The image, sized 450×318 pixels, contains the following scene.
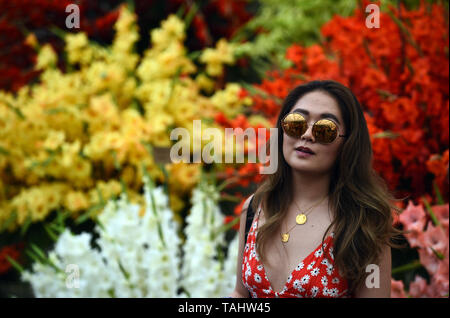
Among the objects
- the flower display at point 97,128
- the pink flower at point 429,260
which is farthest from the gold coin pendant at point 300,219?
the flower display at point 97,128

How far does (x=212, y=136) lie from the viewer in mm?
2604

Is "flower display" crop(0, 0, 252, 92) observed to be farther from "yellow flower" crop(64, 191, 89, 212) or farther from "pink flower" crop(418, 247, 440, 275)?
"pink flower" crop(418, 247, 440, 275)

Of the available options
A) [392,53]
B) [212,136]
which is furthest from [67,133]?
[392,53]

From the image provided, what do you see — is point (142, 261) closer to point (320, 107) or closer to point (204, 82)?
point (320, 107)

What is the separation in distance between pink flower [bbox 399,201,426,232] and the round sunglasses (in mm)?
709

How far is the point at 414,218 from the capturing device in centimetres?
158

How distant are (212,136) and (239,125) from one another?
40 centimetres

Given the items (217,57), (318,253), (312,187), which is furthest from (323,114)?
(217,57)

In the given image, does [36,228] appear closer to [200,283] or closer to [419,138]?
[200,283]

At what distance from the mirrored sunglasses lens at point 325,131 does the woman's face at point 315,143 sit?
1cm

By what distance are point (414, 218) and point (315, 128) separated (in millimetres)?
810

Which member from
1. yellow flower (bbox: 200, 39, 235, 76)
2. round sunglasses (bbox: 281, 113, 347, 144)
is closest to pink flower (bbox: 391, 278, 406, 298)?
round sunglasses (bbox: 281, 113, 347, 144)

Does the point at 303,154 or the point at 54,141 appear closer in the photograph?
the point at 303,154

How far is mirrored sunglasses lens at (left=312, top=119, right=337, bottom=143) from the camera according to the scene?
100cm
